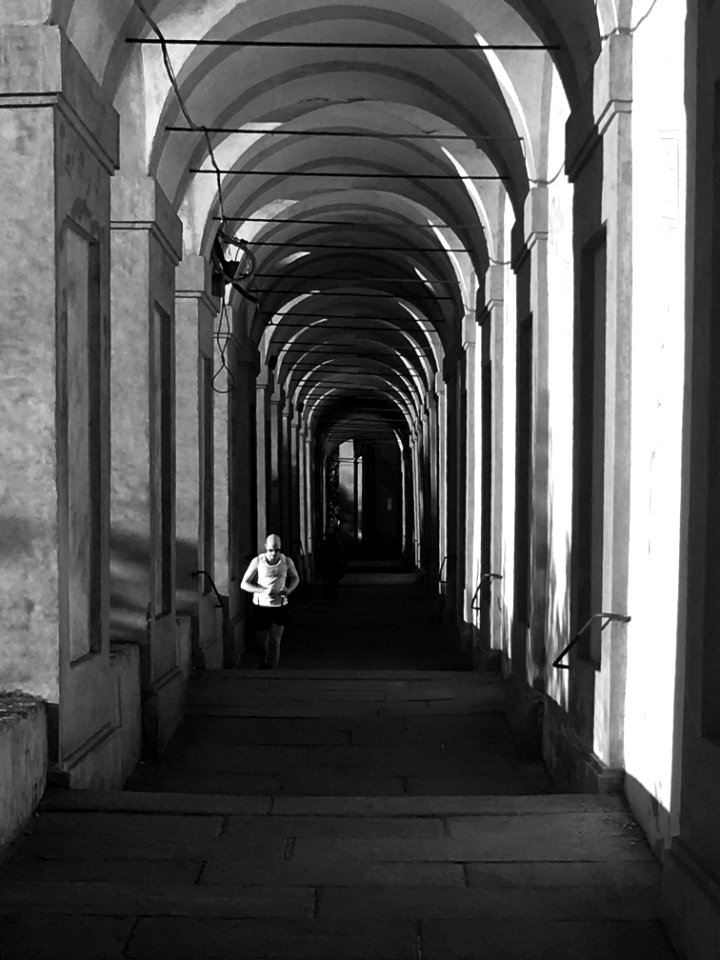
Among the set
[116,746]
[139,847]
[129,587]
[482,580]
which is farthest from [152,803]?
[482,580]

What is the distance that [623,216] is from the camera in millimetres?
7102

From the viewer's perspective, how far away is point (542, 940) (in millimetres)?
4941

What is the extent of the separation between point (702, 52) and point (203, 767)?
6.50m

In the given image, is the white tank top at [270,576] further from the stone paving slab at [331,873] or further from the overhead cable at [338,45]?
the stone paving slab at [331,873]

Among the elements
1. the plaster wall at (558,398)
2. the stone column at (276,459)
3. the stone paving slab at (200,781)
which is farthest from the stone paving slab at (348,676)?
the stone column at (276,459)

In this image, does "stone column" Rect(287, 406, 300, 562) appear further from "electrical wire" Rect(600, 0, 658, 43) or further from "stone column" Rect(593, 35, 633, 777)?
"electrical wire" Rect(600, 0, 658, 43)

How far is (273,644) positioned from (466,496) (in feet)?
12.5

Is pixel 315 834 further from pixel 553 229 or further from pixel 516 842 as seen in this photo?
pixel 553 229

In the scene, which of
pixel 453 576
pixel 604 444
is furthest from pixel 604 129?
pixel 453 576

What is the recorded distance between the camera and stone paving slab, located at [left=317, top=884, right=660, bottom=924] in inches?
204

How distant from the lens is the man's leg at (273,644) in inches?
584

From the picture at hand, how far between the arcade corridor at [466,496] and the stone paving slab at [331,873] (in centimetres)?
3

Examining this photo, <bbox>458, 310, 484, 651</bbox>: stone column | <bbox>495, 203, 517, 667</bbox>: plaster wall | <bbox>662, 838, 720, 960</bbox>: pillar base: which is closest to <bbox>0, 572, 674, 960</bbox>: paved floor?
<bbox>662, 838, 720, 960</bbox>: pillar base

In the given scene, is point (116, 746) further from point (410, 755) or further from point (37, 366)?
point (37, 366)
